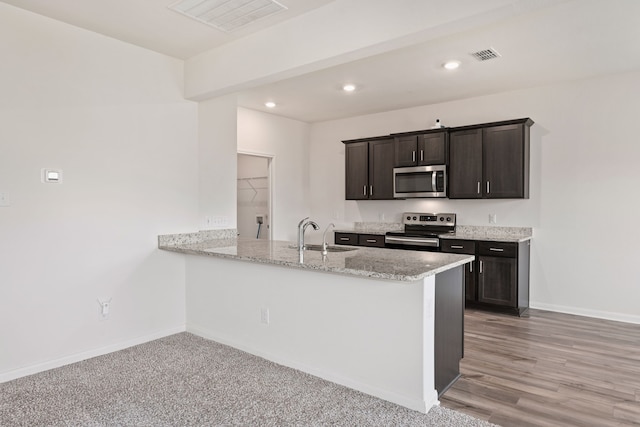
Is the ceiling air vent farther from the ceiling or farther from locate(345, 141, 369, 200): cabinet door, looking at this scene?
locate(345, 141, 369, 200): cabinet door

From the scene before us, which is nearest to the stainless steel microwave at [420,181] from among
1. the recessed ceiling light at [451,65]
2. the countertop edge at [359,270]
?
A: the recessed ceiling light at [451,65]

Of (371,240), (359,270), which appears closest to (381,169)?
(371,240)

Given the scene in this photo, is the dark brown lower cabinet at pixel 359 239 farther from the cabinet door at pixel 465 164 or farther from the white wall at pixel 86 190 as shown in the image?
the white wall at pixel 86 190

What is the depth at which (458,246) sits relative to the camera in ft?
15.9

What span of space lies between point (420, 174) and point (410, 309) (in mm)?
3162

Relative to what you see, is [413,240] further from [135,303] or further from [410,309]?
[135,303]

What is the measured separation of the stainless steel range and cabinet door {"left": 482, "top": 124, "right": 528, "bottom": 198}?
724 millimetres

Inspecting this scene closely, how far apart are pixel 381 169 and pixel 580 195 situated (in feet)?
7.74

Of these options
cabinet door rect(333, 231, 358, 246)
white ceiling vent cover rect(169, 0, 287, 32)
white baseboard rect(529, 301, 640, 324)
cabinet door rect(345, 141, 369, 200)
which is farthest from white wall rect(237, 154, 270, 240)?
white baseboard rect(529, 301, 640, 324)

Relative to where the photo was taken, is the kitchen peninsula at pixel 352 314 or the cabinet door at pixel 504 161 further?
the cabinet door at pixel 504 161

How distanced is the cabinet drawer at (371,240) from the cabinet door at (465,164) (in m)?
1.06

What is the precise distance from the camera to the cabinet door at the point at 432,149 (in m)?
5.12

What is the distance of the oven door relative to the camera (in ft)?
16.4

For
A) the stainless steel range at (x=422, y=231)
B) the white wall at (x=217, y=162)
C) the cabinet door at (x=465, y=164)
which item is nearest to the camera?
the white wall at (x=217, y=162)
